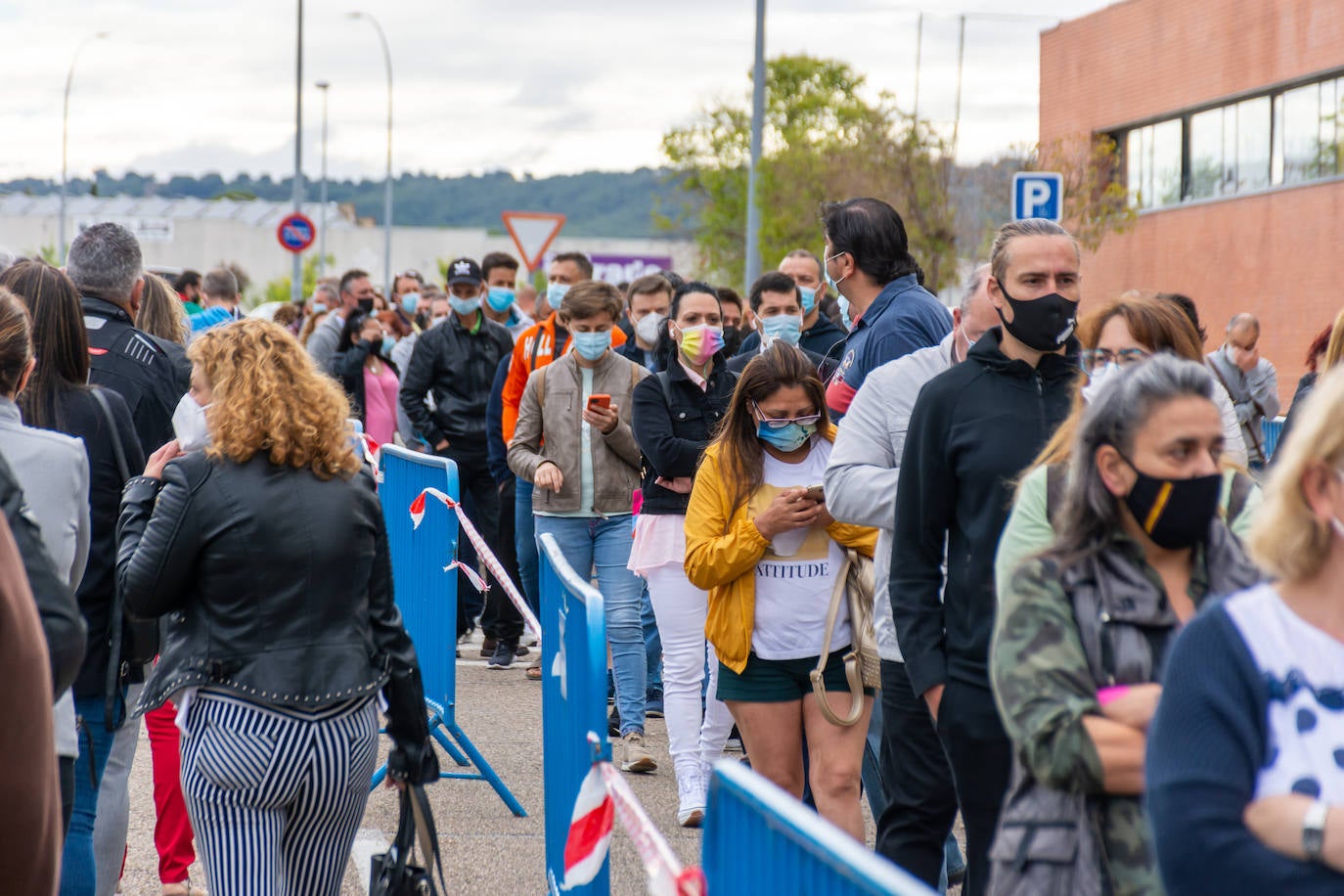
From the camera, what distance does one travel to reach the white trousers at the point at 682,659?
6375mm

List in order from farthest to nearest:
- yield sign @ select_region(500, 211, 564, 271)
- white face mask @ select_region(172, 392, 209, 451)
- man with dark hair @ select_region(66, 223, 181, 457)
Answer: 1. yield sign @ select_region(500, 211, 564, 271)
2. man with dark hair @ select_region(66, 223, 181, 457)
3. white face mask @ select_region(172, 392, 209, 451)

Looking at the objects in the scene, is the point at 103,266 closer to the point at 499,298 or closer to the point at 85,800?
the point at 85,800

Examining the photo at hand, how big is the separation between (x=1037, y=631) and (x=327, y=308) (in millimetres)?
16189

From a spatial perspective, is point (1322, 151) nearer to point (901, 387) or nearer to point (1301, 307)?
point (1301, 307)

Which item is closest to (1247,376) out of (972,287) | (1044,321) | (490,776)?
(490,776)

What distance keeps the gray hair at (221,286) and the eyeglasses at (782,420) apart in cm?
795

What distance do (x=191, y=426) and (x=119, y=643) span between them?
2.72 feet

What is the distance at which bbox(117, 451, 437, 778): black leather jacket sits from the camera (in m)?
3.95

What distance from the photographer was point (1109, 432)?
285 centimetres

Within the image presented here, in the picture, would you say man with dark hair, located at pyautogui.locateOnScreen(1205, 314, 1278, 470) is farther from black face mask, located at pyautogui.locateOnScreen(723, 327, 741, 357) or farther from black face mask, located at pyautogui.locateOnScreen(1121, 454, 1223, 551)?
black face mask, located at pyautogui.locateOnScreen(1121, 454, 1223, 551)

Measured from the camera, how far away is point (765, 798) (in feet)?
7.44

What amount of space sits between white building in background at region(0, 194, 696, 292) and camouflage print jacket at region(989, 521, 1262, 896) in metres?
79.4

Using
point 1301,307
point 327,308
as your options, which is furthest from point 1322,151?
point 327,308

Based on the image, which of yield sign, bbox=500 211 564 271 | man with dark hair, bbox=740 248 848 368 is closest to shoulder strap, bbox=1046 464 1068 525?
man with dark hair, bbox=740 248 848 368
